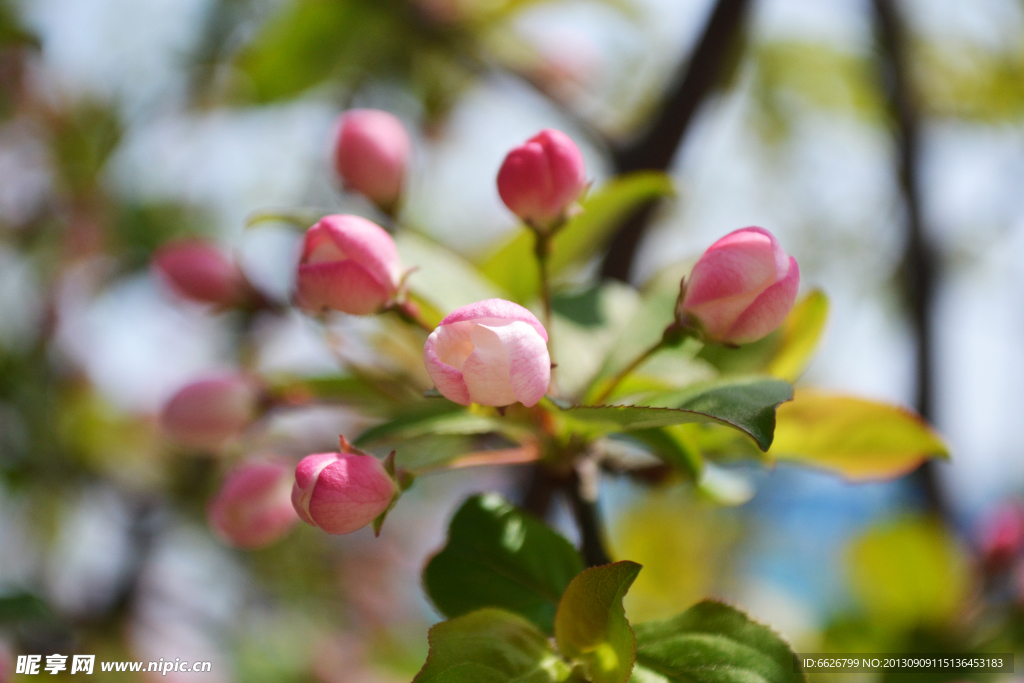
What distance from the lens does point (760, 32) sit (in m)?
1.58

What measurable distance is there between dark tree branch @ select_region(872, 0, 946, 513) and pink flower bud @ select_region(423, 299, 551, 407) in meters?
1.09

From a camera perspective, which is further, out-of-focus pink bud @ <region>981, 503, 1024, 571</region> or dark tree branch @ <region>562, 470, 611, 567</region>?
out-of-focus pink bud @ <region>981, 503, 1024, 571</region>

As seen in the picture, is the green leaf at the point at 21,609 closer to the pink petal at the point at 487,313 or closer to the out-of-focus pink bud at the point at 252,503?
the out-of-focus pink bud at the point at 252,503

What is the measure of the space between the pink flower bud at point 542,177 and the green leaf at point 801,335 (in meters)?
0.20

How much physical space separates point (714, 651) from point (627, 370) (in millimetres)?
173

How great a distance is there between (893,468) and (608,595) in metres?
0.29

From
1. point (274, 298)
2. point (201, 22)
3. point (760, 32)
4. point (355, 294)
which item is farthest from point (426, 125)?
point (355, 294)

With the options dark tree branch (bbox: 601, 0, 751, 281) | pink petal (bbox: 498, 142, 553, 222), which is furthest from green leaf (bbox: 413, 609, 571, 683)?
dark tree branch (bbox: 601, 0, 751, 281)

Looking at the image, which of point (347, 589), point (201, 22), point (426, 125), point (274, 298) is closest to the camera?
point (274, 298)

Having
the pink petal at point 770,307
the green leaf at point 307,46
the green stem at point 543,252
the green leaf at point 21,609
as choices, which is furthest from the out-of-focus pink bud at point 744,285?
the green leaf at point 307,46

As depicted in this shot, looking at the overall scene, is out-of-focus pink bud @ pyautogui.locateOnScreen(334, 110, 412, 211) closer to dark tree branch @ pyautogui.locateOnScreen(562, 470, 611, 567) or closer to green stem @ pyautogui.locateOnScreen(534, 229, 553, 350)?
green stem @ pyautogui.locateOnScreen(534, 229, 553, 350)

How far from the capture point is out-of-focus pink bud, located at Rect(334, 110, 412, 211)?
657 mm

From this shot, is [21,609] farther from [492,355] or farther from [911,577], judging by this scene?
[911,577]

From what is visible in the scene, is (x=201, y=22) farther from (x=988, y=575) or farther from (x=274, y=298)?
(x=988, y=575)
